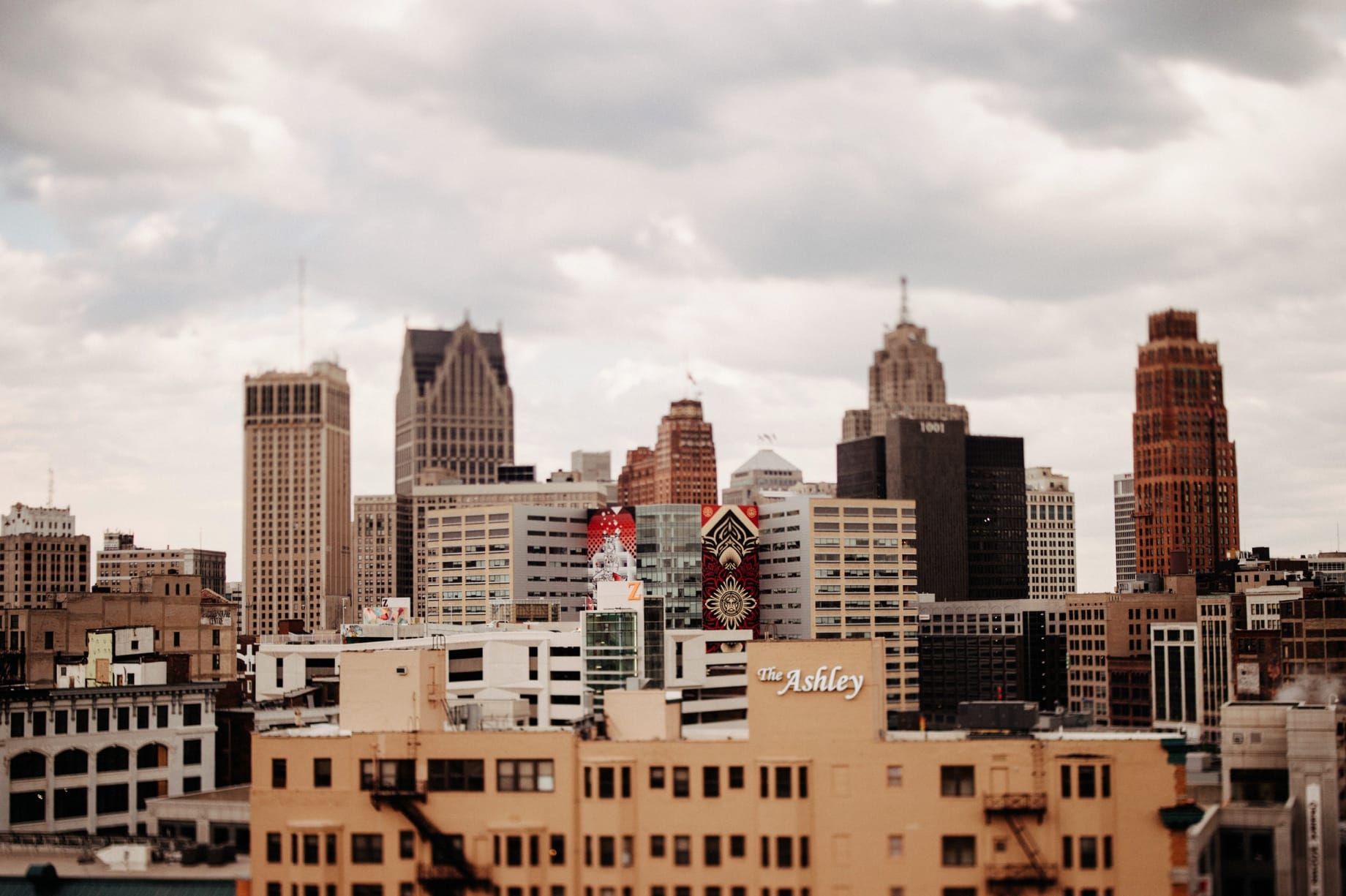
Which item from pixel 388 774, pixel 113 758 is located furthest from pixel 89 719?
pixel 388 774

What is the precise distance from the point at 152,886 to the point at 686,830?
82.3ft

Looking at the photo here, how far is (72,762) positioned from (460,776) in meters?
60.5

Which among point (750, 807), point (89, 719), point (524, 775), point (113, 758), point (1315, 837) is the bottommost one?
point (1315, 837)

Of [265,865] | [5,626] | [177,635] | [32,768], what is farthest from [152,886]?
[5,626]

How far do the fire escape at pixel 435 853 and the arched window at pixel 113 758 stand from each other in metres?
59.2

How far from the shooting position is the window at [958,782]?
231 ft

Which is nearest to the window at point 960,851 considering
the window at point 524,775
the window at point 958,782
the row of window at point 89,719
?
the window at point 958,782

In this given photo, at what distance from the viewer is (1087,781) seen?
6981cm

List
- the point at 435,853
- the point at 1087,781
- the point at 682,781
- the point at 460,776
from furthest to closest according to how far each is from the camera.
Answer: the point at 460,776
the point at 435,853
the point at 682,781
the point at 1087,781

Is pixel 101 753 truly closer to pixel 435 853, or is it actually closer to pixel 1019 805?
pixel 435 853

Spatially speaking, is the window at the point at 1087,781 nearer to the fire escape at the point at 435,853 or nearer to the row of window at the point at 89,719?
the fire escape at the point at 435,853

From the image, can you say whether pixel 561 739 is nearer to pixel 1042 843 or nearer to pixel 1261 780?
pixel 1042 843

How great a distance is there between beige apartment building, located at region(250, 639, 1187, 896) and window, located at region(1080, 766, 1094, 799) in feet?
0.20

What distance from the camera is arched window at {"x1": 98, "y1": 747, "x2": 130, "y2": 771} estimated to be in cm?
12419
